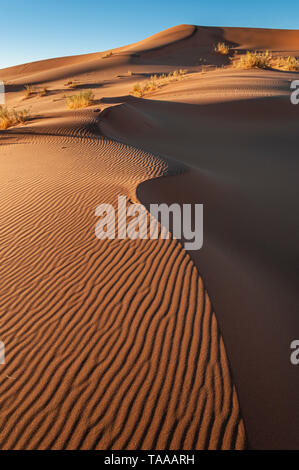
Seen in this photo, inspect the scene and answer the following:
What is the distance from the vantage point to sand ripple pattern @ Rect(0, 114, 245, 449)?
1956 millimetres

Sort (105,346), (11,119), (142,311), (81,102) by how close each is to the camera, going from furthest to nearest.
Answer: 1. (81,102)
2. (11,119)
3. (142,311)
4. (105,346)

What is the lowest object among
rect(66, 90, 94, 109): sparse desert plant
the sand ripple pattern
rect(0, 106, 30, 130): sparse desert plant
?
the sand ripple pattern

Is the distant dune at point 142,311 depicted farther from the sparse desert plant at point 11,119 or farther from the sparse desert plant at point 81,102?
the sparse desert plant at point 81,102

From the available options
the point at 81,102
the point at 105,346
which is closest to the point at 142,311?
the point at 105,346

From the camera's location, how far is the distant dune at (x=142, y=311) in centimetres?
201

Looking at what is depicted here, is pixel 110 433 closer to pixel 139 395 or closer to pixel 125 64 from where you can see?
pixel 139 395

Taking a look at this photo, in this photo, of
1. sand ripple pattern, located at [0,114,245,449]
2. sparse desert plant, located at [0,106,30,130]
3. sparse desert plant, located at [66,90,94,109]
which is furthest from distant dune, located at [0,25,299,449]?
sparse desert plant, located at [66,90,94,109]

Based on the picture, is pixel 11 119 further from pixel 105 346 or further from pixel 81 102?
pixel 105 346

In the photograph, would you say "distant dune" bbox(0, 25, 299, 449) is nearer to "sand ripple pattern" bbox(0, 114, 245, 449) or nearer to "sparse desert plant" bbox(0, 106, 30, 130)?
"sand ripple pattern" bbox(0, 114, 245, 449)

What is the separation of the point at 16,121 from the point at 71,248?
9.55 meters

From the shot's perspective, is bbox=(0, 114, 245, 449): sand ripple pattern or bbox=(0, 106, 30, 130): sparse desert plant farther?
bbox=(0, 106, 30, 130): sparse desert plant

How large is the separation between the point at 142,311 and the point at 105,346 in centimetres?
46

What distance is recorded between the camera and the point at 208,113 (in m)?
11.6

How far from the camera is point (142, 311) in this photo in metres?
2.69
